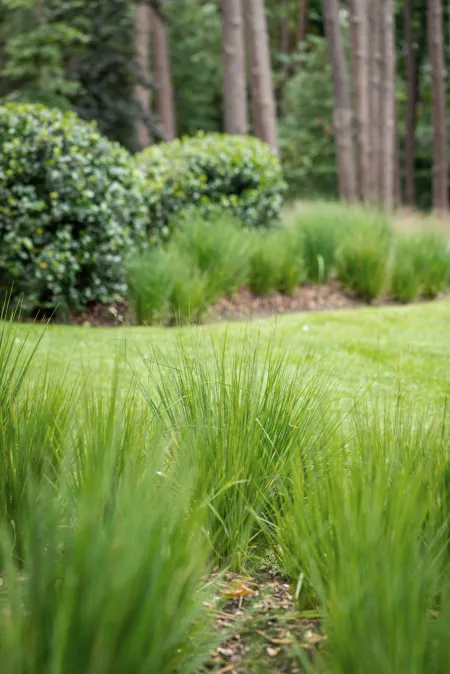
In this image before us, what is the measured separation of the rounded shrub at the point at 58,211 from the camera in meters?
6.90

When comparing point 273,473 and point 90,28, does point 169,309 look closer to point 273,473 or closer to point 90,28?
point 273,473

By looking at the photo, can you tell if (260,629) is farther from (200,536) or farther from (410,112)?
(410,112)

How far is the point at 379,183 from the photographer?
19.9 meters

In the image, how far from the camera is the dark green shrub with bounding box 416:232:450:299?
9281 mm

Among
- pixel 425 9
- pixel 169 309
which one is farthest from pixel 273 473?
pixel 425 9

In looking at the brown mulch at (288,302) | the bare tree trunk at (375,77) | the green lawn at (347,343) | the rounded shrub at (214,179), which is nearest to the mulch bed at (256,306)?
the brown mulch at (288,302)

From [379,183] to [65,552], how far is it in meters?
19.1

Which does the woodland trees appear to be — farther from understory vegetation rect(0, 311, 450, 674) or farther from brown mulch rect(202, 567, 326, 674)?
brown mulch rect(202, 567, 326, 674)

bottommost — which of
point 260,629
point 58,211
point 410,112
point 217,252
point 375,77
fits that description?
point 260,629

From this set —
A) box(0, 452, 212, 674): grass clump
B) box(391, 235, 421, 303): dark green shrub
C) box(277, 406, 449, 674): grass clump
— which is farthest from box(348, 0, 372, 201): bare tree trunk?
box(0, 452, 212, 674): grass clump

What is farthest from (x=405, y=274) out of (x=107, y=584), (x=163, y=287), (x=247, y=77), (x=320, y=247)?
(x=247, y=77)

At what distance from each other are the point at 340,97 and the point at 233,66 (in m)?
5.36

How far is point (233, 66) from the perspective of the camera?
43.8ft

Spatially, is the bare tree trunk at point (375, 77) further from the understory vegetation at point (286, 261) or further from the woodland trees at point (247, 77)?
the understory vegetation at point (286, 261)
